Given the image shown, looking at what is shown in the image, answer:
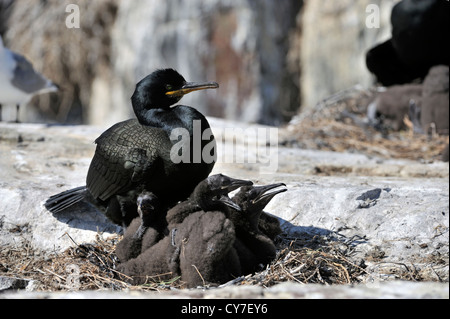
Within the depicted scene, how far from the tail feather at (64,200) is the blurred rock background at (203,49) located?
638 cm

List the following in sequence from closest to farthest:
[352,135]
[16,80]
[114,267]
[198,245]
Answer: [198,245] → [114,267] → [352,135] → [16,80]

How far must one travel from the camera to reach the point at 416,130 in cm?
783

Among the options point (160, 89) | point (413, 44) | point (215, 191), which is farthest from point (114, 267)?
point (413, 44)

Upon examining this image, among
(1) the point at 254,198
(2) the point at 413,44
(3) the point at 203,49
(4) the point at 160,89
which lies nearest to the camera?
(1) the point at 254,198

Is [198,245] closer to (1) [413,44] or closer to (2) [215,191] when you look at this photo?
(2) [215,191]

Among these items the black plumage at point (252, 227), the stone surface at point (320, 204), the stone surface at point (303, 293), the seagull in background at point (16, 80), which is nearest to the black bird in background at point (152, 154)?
the stone surface at point (320, 204)

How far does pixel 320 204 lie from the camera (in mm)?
4160

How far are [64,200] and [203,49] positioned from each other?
23.6 ft

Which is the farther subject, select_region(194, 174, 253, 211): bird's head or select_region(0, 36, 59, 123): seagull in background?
select_region(0, 36, 59, 123): seagull in background

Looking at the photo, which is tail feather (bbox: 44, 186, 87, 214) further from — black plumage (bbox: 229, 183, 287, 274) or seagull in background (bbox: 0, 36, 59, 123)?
seagull in background (bbox: 0, 36, 59, 123)

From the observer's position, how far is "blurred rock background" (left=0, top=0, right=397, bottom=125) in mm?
10797

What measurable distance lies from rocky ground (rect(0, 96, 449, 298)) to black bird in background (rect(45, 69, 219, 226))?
12.5 inches

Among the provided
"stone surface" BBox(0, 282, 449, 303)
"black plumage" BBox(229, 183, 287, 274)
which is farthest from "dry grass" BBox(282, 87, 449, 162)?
"stone surface" BBox(0, 282, 449, 303)

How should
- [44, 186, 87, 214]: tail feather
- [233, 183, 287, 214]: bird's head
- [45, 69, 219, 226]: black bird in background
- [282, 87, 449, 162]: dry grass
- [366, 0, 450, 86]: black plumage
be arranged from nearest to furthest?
[233, 183, 287, 214]: bird's head < [45, 69, 219, 226]: black bird in background < [44, 186, 87, 214]: tail feather < [282, 87, 449, 162]: dry grass < [366, 0, 450, 86]: black plumage
